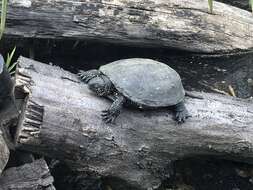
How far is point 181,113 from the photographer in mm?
3090

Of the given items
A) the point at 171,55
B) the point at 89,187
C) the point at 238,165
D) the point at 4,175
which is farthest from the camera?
the point at 171,55

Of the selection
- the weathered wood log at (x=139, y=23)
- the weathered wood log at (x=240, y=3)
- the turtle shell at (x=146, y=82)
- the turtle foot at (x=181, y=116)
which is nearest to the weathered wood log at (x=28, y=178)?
the turtle shell at (x=146, y=82)

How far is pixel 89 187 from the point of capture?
3297mm

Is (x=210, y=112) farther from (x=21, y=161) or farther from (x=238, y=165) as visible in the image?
(x=21, y=161)

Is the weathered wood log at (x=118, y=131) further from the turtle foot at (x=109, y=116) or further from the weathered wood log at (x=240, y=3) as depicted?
the weathered wood log at (x=240, y=3)

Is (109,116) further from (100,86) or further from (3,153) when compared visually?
(3,153)

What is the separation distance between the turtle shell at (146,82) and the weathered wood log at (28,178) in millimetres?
664

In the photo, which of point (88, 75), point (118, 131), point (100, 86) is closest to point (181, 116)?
point (118, 131)

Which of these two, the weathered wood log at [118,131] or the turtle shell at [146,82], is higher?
the turtle shell at [146,82]

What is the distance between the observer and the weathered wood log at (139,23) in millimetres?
3711

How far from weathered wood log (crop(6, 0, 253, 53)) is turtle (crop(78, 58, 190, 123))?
0.75 metres

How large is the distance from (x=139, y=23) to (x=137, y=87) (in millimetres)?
1019

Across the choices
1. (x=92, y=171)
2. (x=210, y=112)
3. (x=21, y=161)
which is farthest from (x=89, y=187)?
(x=210, y=112)

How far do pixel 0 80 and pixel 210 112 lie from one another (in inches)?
51.8
